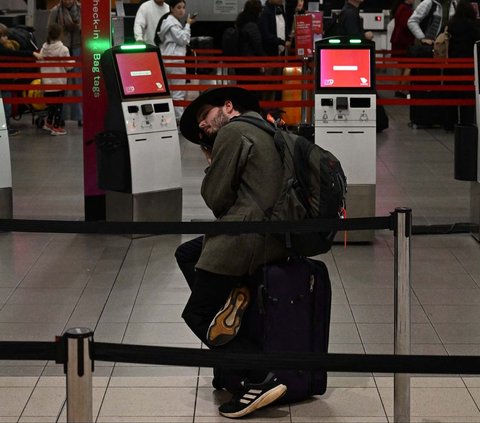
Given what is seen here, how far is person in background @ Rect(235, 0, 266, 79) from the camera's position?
54.1 feet

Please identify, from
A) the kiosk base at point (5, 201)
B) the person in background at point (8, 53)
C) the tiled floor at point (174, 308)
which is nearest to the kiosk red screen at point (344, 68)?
the tiled floor at point (174, 308)

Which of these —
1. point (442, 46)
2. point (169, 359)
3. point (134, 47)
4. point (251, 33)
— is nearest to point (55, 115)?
point (251, 33)

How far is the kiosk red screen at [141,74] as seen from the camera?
30.3 feet

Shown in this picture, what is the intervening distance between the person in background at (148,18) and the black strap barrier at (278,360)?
12996 mm

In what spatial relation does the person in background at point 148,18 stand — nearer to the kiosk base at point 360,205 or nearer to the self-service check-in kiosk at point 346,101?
the self-service check-in kiosk at point 346,101

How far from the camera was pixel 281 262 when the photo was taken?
5.39 metres

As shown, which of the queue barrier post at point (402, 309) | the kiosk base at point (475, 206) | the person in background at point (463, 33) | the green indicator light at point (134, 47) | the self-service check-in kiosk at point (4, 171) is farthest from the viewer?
the person in background at point (463, 33)

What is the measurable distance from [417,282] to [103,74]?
10.5 feet

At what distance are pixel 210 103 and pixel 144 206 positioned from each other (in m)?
3.80

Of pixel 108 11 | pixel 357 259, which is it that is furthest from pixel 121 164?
pixel 357 259

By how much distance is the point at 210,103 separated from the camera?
566cm

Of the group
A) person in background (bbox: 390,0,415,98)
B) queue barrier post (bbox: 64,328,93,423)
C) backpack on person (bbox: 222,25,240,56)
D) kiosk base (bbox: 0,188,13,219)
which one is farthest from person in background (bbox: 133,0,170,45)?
queue barrier post (bbox: 64,328,93,423)

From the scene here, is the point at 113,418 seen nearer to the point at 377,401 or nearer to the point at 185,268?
the point at 185,268

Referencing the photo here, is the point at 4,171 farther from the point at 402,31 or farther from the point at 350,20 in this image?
the point at 402,31
